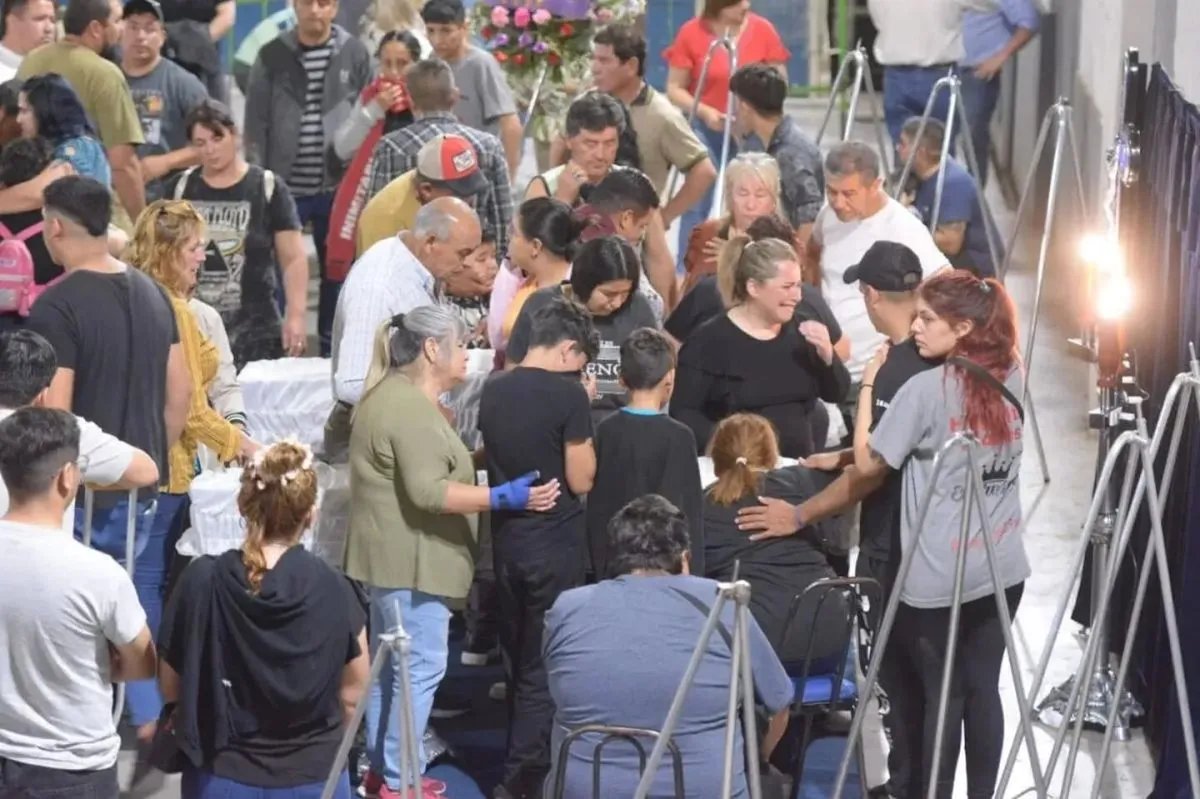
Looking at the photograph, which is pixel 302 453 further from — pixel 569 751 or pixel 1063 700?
pixel 1063 700

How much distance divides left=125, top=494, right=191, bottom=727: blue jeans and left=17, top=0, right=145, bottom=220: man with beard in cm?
237

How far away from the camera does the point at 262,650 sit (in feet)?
15.2

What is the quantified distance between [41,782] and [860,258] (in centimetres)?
351

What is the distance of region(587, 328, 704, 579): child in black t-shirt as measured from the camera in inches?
220

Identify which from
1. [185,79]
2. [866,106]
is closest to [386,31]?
[185,79]

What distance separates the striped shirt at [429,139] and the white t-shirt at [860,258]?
1.16m

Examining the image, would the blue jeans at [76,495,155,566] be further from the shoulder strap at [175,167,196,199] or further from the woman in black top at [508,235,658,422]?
the shoulder strap at [175,167,196,199]

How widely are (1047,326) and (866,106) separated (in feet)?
16.7

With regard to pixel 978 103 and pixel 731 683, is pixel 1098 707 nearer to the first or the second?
pixel 731 683

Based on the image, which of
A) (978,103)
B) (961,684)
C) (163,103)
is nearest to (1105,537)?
(961,684)

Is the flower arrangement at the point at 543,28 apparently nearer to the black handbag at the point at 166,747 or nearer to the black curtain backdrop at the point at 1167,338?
the black curtain backdrop at the point at 1167,338

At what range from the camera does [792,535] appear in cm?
573

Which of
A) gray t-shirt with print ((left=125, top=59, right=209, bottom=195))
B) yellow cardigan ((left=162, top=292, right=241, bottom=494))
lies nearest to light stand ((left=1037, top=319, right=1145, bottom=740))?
yellow cardigan ((left=162, top=292, right=241, bottom=494))

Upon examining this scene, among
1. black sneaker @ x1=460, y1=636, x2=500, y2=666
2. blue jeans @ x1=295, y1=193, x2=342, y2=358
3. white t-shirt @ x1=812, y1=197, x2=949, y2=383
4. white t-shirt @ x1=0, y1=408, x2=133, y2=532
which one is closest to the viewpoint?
white t-shirt @ x1=0, y1=408, x2=133, y2=532
